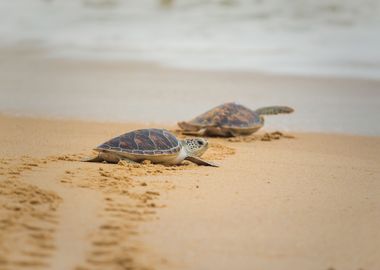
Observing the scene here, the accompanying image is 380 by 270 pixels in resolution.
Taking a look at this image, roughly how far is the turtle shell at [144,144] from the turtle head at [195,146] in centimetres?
21

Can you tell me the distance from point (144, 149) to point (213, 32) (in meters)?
11.9

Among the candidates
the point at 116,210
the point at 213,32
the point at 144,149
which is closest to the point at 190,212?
the point at 116,210

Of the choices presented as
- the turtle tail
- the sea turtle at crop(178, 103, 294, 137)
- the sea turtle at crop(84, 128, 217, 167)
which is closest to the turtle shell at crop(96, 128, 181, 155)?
the sea turtle at crop(84, 128, 217, 167)

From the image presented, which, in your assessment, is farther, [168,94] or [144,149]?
[168,94]

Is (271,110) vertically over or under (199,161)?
over

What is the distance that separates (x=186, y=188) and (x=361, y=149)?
111 inches

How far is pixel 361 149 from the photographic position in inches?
286

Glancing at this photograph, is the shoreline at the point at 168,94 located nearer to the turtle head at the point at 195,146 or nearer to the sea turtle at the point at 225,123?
the sea turtle at the point at 225,123

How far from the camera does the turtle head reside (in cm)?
623

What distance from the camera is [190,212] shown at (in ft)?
14.8

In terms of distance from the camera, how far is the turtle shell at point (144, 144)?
5.85 m

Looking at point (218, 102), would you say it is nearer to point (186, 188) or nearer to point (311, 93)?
point (311, 93)

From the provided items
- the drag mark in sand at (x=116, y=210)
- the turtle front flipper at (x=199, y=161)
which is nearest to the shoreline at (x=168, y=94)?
the turtle front flipper at (x=199, y=161)

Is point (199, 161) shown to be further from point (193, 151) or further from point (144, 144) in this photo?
point (144, 144)
